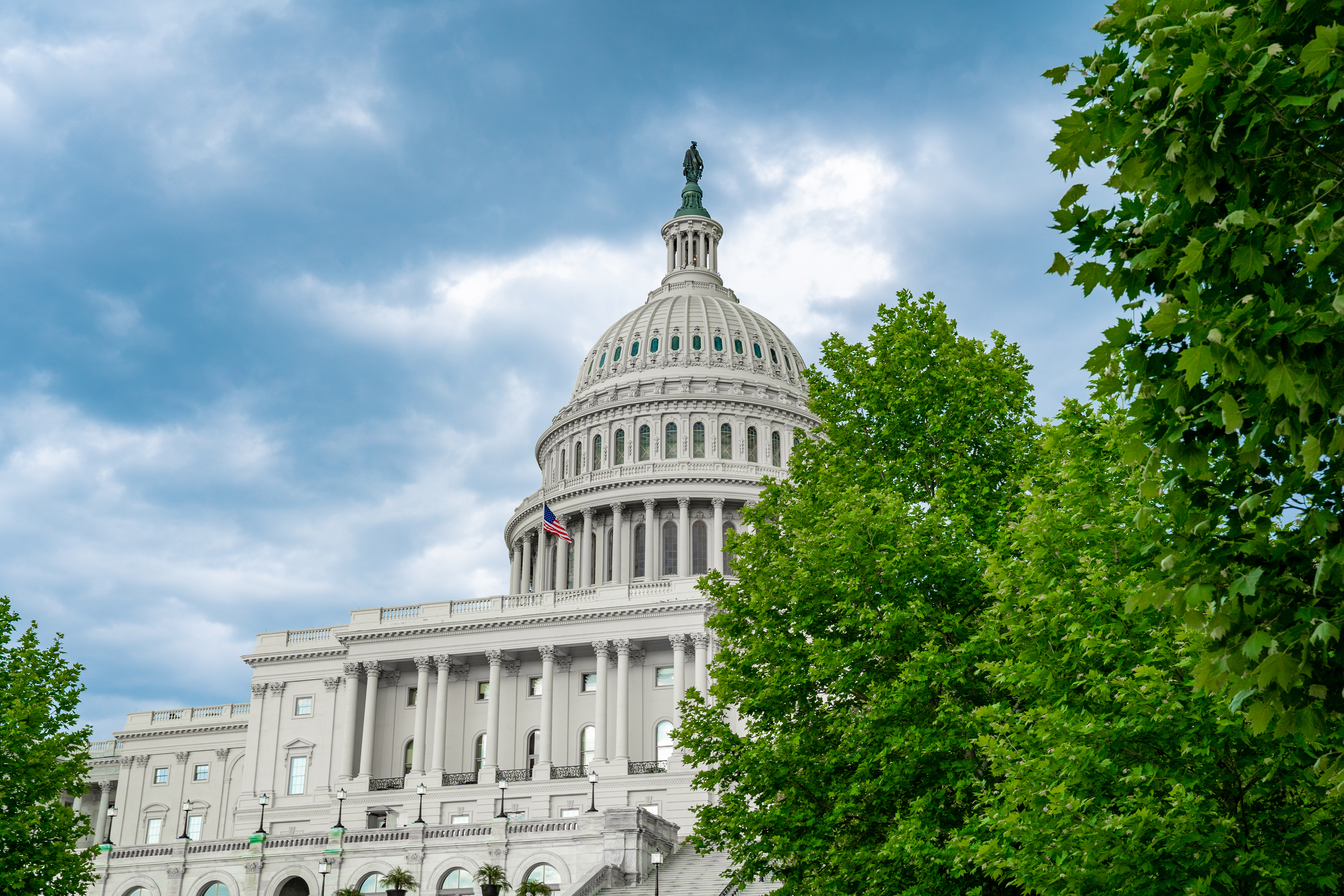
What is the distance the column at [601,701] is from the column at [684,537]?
21.6 metres

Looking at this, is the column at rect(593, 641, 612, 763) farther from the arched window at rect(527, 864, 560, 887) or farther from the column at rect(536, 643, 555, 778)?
the arched window at rect(527, 864, 560, 887)

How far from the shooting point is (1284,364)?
358 inches

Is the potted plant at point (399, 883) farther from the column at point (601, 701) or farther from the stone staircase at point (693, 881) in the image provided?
the column at point (601, 701)

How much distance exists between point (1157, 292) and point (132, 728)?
334ft

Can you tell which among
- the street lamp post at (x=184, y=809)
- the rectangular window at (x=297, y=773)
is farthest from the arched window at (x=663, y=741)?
the street lamp post at (x=184, y=809)

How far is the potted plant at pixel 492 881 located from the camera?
145 ft

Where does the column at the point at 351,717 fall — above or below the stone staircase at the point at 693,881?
above

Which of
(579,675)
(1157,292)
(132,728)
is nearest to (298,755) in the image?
(579,675)

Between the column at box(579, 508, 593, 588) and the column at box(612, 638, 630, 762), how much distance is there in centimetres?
2510

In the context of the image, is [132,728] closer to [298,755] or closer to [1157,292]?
[298,755]

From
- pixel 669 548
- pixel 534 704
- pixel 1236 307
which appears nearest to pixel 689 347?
pixel 669 548

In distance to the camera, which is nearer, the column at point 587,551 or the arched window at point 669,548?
the arched window at point 669,548

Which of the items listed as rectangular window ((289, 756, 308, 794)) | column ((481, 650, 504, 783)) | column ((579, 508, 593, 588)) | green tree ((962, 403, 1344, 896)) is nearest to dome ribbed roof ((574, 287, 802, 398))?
column ((579, 508, 593, 588))

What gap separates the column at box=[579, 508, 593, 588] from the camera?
4038 inches
